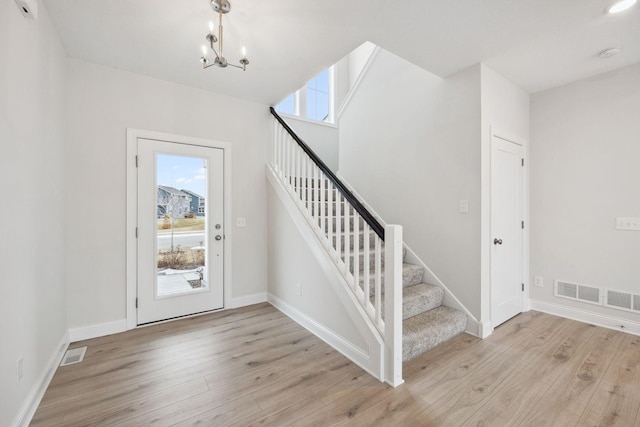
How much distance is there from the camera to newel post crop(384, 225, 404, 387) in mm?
1914

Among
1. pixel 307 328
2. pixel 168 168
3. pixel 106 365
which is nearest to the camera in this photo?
pixel 106 365

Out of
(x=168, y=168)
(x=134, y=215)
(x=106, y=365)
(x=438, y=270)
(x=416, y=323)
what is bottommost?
(x=106, y=365)

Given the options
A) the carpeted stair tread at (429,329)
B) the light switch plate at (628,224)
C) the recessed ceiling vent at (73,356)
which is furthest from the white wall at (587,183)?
the recessed ceiling vent at (73,356)

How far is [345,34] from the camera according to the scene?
2.22 m

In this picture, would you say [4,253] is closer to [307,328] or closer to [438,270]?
[307,328]

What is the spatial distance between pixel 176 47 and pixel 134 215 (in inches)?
65.3

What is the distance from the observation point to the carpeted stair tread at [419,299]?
262 cm

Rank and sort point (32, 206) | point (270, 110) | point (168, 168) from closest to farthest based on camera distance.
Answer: point (32, 206), point (168, 168), point (270, 110)

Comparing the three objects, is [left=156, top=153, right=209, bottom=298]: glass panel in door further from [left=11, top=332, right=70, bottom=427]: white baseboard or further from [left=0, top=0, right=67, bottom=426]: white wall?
[left=11, top=332, right=70, bottom=427]: white baseboard

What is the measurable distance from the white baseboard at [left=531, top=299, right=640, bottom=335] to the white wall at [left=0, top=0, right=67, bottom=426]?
458 cm

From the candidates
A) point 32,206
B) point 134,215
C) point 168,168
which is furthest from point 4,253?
point 168,168

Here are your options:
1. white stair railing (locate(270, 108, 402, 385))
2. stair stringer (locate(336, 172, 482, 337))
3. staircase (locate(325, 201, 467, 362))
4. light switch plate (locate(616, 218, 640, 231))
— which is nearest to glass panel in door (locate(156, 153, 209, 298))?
white stair railing (locate(270, 108, 402, 385))

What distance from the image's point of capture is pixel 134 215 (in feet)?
9.34

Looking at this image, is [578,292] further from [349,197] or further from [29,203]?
[29,203]
